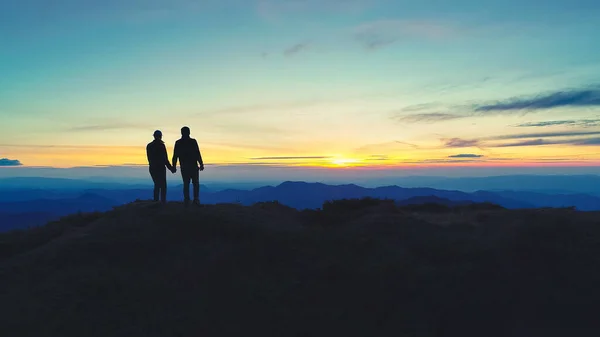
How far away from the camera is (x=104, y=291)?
1020 centimetres

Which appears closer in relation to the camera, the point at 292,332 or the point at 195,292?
the point at 292,332

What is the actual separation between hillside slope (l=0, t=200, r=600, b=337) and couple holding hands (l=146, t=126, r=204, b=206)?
1804mm

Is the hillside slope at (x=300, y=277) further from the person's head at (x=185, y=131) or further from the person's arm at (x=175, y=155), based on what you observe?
the person's head at (x=185, y=131)

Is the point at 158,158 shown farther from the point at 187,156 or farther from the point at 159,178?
the point at 187,156

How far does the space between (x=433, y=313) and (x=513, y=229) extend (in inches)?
258

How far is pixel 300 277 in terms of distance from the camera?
1100 centimetres

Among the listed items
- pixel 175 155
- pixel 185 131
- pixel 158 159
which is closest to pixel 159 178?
pixel 158 159

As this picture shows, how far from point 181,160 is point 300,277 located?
8516mm

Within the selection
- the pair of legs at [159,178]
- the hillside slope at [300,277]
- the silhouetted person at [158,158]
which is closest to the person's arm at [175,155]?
the silhouetted person at [158,158]

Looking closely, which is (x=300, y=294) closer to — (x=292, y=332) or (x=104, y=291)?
(x=292, y=332)

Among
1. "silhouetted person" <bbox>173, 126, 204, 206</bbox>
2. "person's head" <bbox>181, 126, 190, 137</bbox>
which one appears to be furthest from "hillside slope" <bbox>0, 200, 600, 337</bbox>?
"person's head" <bbox>181, 126, 190, 137</bbox>

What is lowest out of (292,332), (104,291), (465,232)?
(292,332)

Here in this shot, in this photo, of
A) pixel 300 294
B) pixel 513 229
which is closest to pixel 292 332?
pixel 300 294

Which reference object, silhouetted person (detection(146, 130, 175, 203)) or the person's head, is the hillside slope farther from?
the person's head
